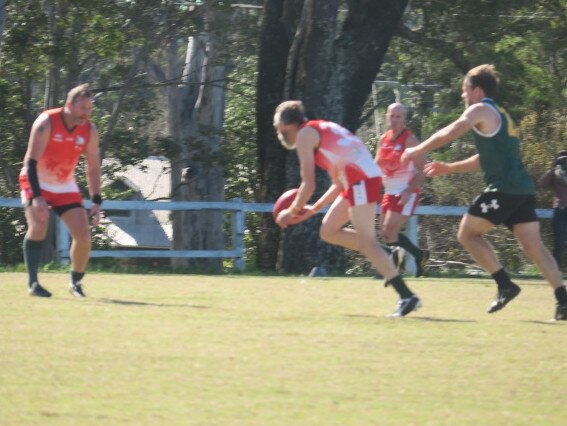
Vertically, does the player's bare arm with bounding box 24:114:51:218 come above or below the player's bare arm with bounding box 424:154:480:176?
below

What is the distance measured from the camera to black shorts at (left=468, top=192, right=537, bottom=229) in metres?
10.7

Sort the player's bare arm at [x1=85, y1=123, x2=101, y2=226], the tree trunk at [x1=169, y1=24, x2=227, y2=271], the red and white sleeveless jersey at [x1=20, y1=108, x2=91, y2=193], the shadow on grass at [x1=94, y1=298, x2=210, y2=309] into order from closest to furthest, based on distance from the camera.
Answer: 1. the shadow on grass at [x1=94, y1=298, x2=210, y2=309]
2. the red and white sleeveless jersey at [x1=20, y1=108, x2=91, y2=193]
3. the player's bare arm at [x1=85, y1=123, x2=101, y2=226]
4. the tree trunk at [x1=169, y1=24, x2=227, y2=271]

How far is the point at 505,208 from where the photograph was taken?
35.0 feet

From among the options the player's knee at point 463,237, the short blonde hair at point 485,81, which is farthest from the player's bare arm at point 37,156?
the short blonde hair at point 485,81

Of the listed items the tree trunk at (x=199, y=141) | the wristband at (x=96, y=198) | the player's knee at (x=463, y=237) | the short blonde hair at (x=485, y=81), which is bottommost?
the tree trunk at (x=199, y=141)

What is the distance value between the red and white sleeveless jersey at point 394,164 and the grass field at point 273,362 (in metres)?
2.33

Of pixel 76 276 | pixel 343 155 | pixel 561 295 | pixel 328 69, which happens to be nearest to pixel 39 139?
pixel 76 276

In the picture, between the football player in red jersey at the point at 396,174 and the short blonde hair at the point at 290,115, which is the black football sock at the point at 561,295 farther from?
the football player in red jersey at the point at 396,174

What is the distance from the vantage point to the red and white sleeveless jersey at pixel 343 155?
10547 millimetres

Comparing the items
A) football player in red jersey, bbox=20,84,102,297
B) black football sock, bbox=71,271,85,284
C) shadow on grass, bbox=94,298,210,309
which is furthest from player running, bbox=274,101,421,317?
black football sock, bbox=71,271,85,284

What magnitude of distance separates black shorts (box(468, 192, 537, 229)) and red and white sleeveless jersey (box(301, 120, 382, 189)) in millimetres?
889

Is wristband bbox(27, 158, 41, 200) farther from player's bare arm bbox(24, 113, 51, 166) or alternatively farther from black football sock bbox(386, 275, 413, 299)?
black football sock bbox(386, 275, 413, 299)

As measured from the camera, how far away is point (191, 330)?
9.59 m

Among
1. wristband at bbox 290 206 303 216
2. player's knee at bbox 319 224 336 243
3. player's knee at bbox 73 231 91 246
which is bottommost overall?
player's knee at bbox 73 231 91 246
